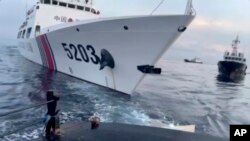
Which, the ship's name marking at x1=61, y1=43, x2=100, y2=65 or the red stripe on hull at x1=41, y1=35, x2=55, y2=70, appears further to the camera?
the red stripe on hull at x1=41, y1=35, x2=55, y2=70

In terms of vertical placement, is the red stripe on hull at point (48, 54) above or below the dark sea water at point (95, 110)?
above

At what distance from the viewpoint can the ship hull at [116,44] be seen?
13.9 metres

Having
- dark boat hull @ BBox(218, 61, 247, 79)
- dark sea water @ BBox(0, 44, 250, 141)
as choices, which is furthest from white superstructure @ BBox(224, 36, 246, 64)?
dark sea water @ BBox(0, 44, 250, 141)

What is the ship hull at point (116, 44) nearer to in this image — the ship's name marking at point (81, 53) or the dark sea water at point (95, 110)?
the ship's name marking at point (81, 53)

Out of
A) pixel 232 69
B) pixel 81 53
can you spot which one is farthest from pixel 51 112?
pixel 232 69

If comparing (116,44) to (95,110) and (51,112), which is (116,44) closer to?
(95,110)

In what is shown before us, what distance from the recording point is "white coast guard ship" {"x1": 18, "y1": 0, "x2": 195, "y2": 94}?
13.8m

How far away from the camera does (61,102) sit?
1292cm

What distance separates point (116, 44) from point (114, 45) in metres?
0.18

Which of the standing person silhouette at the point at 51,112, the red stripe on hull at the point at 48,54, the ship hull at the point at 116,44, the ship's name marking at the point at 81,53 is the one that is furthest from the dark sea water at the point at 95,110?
the red stripe on hull at the point at 48,54

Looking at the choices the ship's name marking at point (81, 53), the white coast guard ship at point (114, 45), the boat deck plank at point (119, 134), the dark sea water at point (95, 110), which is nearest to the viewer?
the boat deck plank at point (119, 134)

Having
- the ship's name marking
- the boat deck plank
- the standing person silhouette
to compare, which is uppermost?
the ship's name marking

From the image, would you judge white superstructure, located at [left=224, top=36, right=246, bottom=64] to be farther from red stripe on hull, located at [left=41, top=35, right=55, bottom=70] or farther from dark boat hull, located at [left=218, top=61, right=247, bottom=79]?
red stripe on hull, located at [left=41, top=35, right=55, bottom=70]

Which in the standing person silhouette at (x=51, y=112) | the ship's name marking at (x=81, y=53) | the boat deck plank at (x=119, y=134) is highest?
the ship's name marking at (x=81, y=53)
